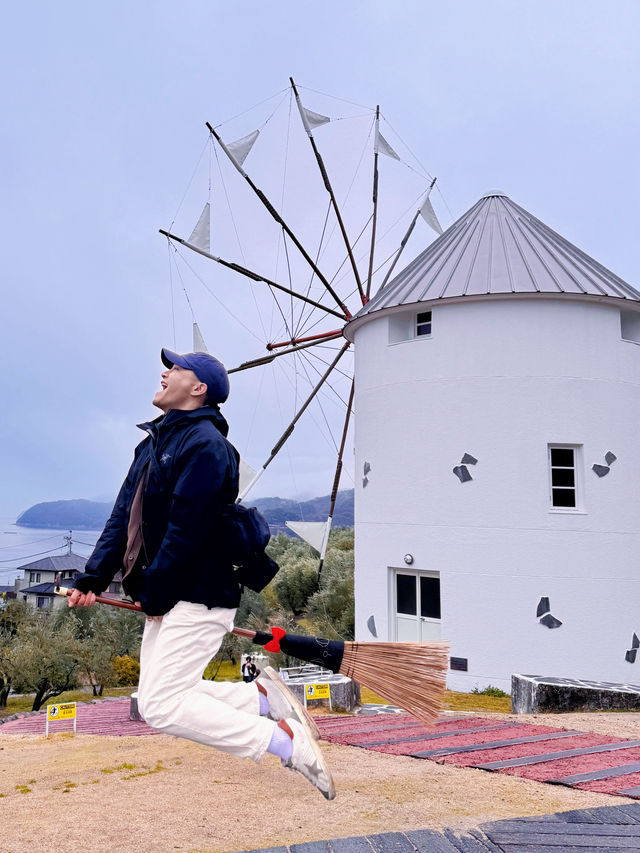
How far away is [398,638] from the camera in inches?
520

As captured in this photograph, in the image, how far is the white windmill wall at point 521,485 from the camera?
11812 millimetres

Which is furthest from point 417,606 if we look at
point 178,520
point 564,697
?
point 178,520

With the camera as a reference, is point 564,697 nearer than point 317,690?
No

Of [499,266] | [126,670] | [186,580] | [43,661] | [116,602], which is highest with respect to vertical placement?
[499,266]

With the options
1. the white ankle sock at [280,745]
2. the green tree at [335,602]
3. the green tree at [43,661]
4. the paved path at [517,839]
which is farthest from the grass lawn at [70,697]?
the paved path at [517,839]

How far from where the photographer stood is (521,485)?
39.3ft

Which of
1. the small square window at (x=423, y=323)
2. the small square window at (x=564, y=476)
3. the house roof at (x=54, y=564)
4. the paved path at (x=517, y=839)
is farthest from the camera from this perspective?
the house roof at (x=54, y=564)

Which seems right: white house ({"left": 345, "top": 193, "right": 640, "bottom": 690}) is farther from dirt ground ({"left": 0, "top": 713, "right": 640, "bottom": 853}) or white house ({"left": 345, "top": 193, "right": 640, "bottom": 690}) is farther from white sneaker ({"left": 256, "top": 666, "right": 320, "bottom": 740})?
white sneaker ({"left": 256, "top": 666, "right": 320, "bottom": 740})

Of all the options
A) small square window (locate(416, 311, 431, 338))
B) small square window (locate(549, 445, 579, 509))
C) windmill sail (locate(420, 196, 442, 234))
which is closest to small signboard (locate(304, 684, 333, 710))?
small square window (locate(549, 445, 579, 509))

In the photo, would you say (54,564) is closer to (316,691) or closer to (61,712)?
(61,712)

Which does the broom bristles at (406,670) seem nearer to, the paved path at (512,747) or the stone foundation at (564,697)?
the paved path at (512,747)

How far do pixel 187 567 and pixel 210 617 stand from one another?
0.29 metres

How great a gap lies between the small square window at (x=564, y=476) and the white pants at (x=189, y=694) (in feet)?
31.0

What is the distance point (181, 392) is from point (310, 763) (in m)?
2.00
